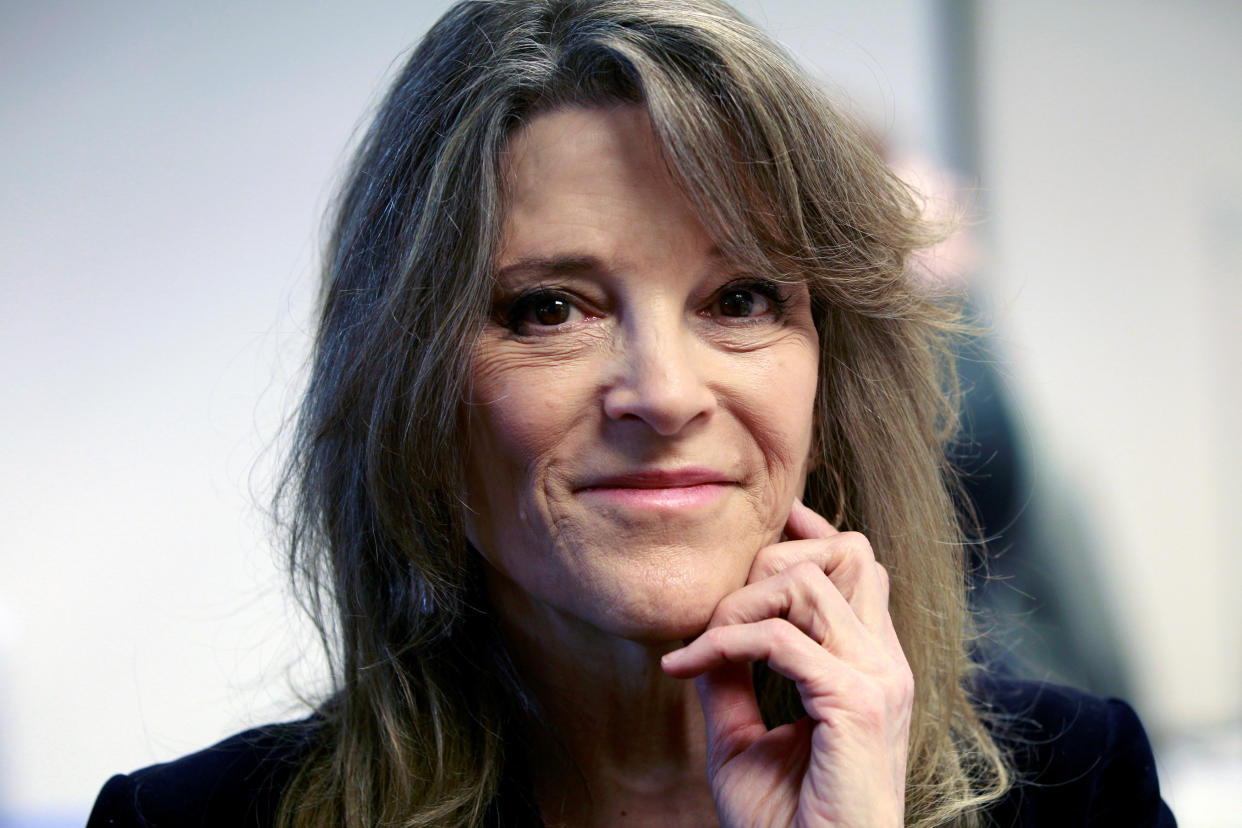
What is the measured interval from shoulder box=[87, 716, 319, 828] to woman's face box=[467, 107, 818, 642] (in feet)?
1.49

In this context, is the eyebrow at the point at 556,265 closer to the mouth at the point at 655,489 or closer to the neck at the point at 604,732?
the mouth at the point at 655,489

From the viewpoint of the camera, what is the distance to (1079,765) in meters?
1.29

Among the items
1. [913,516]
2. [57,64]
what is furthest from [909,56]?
[57,64]

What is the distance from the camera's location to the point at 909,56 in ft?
8.78

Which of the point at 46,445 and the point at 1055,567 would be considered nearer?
the point at 46,445

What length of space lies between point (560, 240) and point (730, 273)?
0.17 m

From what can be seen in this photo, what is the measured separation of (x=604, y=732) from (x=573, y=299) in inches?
19.5

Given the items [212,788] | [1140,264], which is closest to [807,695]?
[212,788]

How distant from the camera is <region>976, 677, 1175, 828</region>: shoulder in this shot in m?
1.25

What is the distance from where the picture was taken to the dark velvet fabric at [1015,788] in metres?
1.25

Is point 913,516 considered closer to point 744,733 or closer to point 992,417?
point 744,733

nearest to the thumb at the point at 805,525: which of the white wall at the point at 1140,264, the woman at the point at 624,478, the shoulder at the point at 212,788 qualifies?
the woman at the point at 624,478

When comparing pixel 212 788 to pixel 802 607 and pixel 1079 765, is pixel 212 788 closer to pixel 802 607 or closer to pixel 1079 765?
pixel 802 607

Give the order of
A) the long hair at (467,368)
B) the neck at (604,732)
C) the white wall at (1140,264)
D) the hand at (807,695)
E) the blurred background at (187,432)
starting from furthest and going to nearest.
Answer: the white wall at (1140,264)
the blurred background at (187,432)
the neck at (604,732)
the long hair at (467,368)
the hand at (807,695)
